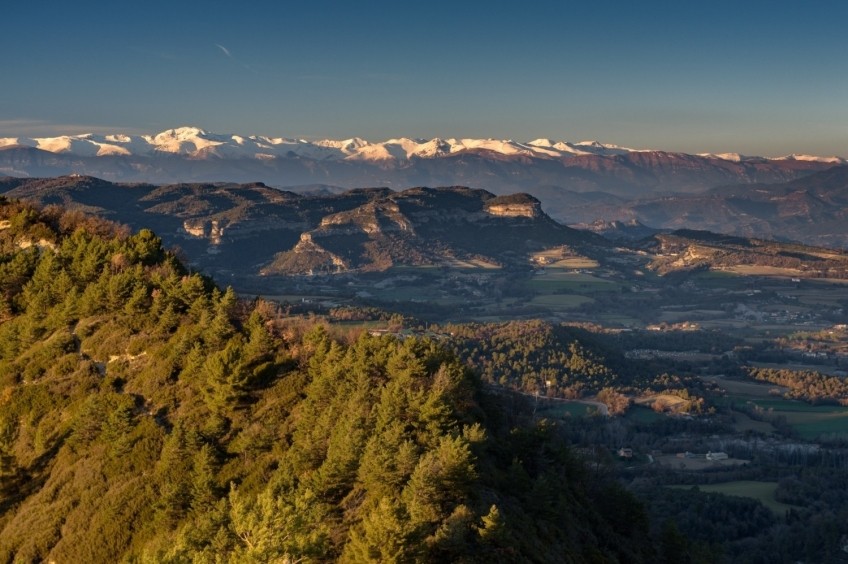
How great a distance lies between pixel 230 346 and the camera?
41719 mm

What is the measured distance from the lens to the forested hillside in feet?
87.1

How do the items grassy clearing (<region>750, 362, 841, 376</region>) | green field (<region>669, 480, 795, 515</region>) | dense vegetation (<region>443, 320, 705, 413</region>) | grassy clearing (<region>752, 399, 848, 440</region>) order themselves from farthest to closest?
grassy clearing (<region>750, 362, 841, 376</region>), dense vegetation (<region>443, 320, 705, 413</region>), grassy clearing (<region>752, 399, 848, 440</region>), green field (<region>669, 480, 795, 515</region>)

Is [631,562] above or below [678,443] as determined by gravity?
above

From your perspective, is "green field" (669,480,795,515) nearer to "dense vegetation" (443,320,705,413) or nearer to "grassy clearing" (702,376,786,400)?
"dense vegetation" (443,320,705,413)

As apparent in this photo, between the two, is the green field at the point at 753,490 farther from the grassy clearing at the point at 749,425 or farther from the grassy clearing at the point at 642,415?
the grassy clearing at the point at 749,425

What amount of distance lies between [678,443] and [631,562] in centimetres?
5514

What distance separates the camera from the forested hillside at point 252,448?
26.5m

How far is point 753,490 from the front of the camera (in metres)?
71.6

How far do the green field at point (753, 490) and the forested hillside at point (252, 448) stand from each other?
2451 cm

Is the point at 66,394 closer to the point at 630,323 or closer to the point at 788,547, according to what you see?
the point at 788,547

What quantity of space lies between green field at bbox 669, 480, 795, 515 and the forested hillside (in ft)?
80.4

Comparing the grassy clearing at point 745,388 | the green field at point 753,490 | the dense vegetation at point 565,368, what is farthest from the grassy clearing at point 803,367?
the green field at point 753,490

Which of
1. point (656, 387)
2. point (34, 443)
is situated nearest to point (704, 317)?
point (656, 387)

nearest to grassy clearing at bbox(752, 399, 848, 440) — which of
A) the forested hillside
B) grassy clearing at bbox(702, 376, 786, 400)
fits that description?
grassy clearing at bbox(702, 376, 786, 400)
